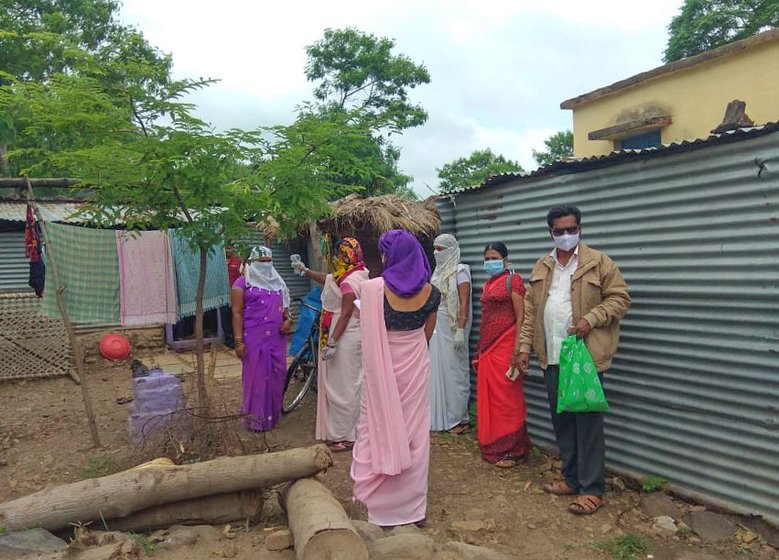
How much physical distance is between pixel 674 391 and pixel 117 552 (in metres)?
3.14

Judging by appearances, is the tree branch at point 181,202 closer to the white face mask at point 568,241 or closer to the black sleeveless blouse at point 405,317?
the black sleeveless blouse at point 405,317

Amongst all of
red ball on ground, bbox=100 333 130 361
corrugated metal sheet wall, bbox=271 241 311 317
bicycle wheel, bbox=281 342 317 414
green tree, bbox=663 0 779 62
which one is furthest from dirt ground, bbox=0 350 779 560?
green tree, bbox=663 0 779 62

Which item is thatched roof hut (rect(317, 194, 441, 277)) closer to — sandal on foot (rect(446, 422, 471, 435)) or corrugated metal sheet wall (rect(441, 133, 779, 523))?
sandal on foot (rect(446, 422, 471, 435))

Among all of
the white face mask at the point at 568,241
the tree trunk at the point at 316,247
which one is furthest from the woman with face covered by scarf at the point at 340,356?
the tree trunk at the point at 316,247

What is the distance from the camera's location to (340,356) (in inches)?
196

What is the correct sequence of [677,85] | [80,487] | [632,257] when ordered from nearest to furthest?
[80,487]
[632,257]
[677,85]

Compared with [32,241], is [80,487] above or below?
below

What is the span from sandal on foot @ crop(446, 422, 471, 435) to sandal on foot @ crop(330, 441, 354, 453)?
911mm

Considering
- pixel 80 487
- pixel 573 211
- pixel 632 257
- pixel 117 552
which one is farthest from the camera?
pixel 632 257

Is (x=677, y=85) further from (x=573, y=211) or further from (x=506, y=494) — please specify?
(x=506, y=494)

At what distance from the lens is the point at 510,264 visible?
5043mm

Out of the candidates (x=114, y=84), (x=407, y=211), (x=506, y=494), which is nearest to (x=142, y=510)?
(x=506, y=494)

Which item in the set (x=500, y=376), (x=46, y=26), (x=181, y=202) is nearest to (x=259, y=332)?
(x=181, y=202)

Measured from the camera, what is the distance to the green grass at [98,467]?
4422 millimetres
